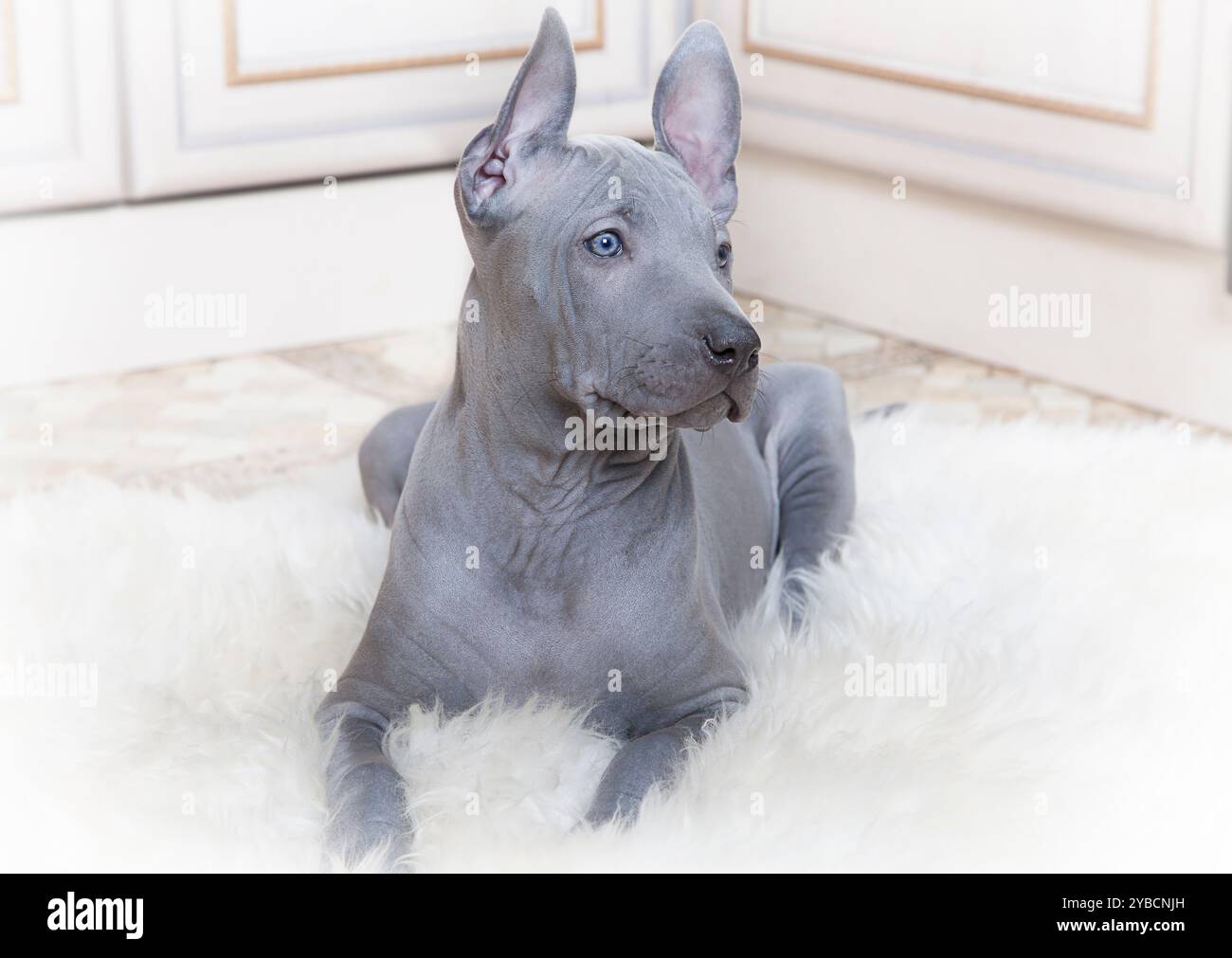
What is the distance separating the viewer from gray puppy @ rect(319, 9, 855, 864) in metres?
1.58

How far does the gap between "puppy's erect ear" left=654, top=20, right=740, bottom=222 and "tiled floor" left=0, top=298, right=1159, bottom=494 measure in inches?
50.8

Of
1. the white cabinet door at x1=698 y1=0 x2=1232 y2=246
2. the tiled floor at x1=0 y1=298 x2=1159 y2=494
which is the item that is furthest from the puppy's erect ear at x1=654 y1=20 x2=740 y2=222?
the white cabinet door at x1=698 y1=0 x2=1232 y2=246

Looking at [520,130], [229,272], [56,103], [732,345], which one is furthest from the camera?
[229,272]

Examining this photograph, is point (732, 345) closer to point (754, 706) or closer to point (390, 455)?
point (754, 706)

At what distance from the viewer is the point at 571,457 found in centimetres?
171

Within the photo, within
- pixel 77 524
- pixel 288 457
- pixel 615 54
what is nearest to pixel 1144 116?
pixel 615 54

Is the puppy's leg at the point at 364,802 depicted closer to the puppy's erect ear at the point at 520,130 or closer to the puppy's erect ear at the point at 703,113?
the puppy's erect ear at the point at 520,130

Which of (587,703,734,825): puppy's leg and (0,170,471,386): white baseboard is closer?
(587,703,734,825): puppy's leg

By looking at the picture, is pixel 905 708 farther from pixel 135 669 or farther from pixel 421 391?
pixel 421 391

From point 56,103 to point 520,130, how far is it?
6.41 ft

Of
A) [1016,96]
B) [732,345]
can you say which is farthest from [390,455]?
[1016,96]

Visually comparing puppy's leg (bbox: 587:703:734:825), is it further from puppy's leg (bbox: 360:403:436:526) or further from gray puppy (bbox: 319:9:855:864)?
puppy's leg (bbox: 360:403:436:526)

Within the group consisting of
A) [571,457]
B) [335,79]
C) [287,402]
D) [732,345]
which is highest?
[335,79]

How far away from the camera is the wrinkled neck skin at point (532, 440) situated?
166cm
